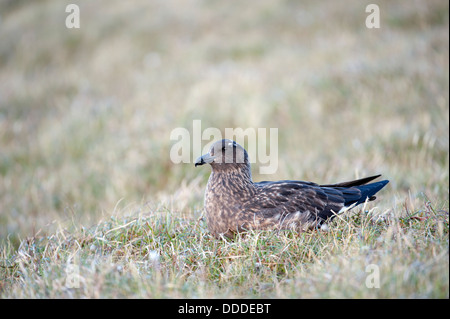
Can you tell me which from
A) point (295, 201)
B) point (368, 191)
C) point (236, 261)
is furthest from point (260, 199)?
point (368, 191)

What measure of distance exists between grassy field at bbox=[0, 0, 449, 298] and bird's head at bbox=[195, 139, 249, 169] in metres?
0.51

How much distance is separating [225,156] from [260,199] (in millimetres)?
453

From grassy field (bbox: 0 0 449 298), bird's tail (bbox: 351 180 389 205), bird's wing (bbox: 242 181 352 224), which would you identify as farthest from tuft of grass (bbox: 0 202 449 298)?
bird's tail (bbox: 351 180 389 205)

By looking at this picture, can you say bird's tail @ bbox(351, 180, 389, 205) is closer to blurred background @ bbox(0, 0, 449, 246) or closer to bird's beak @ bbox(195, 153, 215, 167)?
blurred background @ bbox(0, 0, 449, 246)

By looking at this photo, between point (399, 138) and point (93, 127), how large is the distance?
16.0 feet

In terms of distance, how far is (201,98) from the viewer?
318 inches

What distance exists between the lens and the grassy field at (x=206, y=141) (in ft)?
8.85

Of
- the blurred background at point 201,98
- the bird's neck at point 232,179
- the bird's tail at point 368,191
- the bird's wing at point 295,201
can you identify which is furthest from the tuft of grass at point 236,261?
the blurred background at point 201,98

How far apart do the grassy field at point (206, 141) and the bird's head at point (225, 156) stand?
0.51 meters

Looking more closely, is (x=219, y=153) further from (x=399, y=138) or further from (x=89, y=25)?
(x=89, y=25)

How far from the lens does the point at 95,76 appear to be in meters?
10.5

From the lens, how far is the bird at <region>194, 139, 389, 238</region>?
3.33 m

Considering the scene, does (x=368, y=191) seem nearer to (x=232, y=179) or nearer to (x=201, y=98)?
(x=232, y=179)

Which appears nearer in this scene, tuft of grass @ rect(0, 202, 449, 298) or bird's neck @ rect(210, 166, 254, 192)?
tuft of grass @ rect(0, 202, 449, 298)
